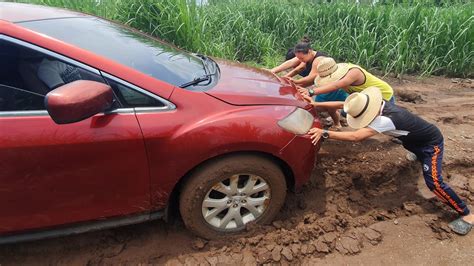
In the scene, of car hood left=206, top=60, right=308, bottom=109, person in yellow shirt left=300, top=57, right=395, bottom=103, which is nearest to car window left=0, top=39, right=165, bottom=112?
car hood left=206, top=60, right=308, bottom=109

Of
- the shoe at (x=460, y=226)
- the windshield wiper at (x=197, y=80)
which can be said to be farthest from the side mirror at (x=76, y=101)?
the shoe at (x=460, y=226)

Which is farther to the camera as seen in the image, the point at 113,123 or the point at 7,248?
the point at 7,248

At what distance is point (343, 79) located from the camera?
11.4ft

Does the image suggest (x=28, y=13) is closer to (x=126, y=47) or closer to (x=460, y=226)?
(x=126, y=47)

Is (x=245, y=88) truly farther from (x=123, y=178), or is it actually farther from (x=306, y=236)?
(x=306, y=236)

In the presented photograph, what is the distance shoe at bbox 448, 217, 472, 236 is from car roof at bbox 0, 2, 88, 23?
3386 mm

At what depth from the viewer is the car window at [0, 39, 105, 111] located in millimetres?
1899

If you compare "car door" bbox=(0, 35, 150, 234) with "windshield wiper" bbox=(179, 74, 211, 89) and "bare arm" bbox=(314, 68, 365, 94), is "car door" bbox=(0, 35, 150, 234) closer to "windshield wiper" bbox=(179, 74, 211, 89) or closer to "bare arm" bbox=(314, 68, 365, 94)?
"windshield wiper" bbox=(179, 74, 211, 89)

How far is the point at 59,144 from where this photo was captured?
1.93 metres

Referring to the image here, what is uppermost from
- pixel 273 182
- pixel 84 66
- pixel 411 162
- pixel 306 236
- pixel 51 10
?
pixel 51 10

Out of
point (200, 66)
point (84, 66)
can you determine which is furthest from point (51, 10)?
point (200, 66)

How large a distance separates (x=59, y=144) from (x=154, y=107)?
559 millimetres

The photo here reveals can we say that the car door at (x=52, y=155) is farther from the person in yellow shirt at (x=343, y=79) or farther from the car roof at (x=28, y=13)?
the person in yellow shirt at (x=343, y=79)

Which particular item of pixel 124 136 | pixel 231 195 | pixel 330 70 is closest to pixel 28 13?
pixel 124 136
